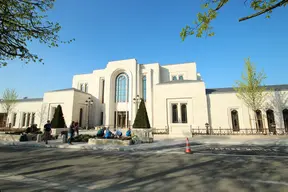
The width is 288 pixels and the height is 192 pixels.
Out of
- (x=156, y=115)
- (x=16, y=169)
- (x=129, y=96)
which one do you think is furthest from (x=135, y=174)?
(x=129, y=96)

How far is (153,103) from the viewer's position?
76.7 feet

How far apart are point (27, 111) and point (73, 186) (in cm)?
3452

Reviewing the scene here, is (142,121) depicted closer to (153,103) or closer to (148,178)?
(148,178)

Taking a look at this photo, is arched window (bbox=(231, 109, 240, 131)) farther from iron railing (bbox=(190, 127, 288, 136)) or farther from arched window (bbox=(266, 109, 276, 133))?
arched window (bbox=(266, 109, 276, 133))

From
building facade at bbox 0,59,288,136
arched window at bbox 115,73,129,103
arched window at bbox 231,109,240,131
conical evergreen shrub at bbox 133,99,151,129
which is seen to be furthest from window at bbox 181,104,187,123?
arched window at bbox 115,73,129,103

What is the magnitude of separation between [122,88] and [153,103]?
1007 centimetres

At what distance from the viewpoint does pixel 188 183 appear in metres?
3.98

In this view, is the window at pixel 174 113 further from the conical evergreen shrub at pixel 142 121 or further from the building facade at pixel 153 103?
the conical evergreen shrub at pixel 142 121

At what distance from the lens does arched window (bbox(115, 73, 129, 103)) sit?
1189 inches

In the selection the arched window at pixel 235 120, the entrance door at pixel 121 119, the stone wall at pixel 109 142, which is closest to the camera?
the stone wall at pixel 109 142

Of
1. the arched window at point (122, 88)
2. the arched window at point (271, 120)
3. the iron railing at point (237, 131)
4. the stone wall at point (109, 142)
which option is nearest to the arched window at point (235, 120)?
the iron railing at point (237, 131)

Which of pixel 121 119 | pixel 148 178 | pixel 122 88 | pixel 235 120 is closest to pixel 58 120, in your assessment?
pixel 121 119

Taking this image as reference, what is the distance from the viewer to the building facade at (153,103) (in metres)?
19.4

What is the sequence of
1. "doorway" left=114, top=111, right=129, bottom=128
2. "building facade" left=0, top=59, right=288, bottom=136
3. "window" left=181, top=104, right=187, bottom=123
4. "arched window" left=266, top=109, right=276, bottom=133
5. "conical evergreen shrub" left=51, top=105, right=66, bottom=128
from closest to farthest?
"conical evergreen shrub" left=51, top=105, right=66, bottom=128
"arched window" left=266, top=109, right=276, bottom=133
"building facade" left=0, top=59, right=288, bottom=136
"window" left=181, top=104, right=187, bottom=123
"doorway" left=114, top=111, right=129, bottom=128
